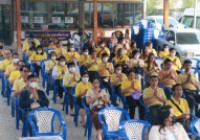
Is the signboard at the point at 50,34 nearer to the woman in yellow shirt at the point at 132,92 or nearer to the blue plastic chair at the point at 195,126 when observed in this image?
the woman in yellow shirt at the point at 132,92

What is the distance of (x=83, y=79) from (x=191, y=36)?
9.24 metres

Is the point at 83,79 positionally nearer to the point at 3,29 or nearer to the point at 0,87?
the point at 0,87

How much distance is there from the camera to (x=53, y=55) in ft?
44.2

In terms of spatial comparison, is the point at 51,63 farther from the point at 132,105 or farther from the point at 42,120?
the point at 42,120

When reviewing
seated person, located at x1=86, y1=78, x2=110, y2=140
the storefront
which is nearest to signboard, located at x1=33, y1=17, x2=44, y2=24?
the storefront

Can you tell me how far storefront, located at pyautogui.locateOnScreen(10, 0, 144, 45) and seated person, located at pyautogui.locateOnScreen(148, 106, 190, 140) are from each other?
1663 cm

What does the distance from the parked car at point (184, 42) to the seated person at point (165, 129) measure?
1013 centimetres

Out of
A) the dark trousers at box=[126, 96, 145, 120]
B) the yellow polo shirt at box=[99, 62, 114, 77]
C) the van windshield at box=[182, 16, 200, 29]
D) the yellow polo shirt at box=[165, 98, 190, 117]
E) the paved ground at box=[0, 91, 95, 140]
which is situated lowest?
the paved ground at box=[0, 91, 95, 140]

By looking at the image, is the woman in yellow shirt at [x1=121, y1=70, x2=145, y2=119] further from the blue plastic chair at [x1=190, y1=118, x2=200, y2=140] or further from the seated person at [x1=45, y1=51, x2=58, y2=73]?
the seated person at [x1=45, y1=51, x2=58, y2=73]

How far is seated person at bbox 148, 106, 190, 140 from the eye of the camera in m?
7.20

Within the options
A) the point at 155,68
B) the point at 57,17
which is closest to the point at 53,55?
the point at 155,68

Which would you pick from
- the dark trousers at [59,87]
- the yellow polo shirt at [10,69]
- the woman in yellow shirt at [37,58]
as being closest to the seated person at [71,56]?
the woman in yellow shirt at [37,58]

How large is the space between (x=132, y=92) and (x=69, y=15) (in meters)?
14.2

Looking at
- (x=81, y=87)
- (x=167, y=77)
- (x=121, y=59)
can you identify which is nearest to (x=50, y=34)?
(x=121, y=59)
